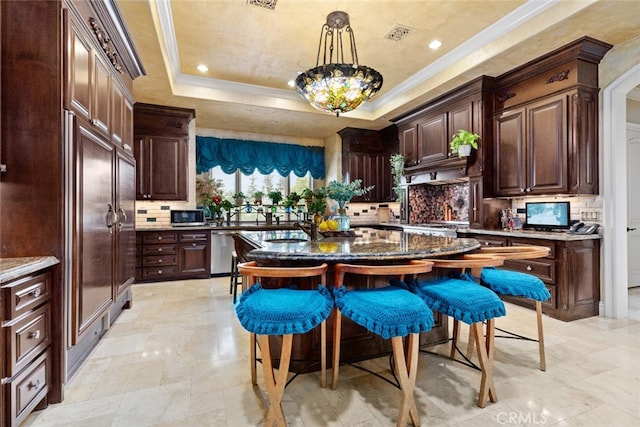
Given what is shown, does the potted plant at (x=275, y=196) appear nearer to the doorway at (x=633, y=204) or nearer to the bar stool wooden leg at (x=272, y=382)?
the bar stool wooden leg at (x=272, y=382)

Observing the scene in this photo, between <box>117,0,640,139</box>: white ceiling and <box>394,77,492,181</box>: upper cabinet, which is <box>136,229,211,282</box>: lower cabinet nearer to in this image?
<box>117,0,640,139</box>: white ceiling

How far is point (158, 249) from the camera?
4.83 m

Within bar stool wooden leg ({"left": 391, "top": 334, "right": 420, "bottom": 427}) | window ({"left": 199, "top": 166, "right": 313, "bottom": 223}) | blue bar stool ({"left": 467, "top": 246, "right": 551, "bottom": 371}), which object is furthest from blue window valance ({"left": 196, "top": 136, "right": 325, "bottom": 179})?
bar stool wooden leg ({"left": 391, "top": 334, "right": 420, "bottom": 427})

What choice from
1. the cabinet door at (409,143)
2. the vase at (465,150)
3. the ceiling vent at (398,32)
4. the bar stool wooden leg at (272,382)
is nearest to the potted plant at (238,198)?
the cabinet door at (409,143)

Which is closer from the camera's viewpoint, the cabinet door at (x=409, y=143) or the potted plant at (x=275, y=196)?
the cabinet door at (x=409, y=143)

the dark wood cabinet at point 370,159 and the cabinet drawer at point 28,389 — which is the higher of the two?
the dark wood cabinet at point 370,159

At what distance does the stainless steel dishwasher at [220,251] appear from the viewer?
17.1 feet

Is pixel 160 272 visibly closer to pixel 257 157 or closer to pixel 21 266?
pixel 257 157

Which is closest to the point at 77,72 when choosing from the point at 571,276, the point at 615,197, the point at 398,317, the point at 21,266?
the point at 21,266

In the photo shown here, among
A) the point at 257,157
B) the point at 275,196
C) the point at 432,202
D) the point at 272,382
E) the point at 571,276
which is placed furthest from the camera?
the point at 257,157

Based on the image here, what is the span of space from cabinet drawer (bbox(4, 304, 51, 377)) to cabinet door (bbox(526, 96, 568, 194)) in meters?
→ 4.57

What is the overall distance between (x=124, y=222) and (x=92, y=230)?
2.78ft

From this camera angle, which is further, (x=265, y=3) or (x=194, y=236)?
(x=194, y=236)

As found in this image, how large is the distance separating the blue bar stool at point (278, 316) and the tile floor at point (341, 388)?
25 cm
